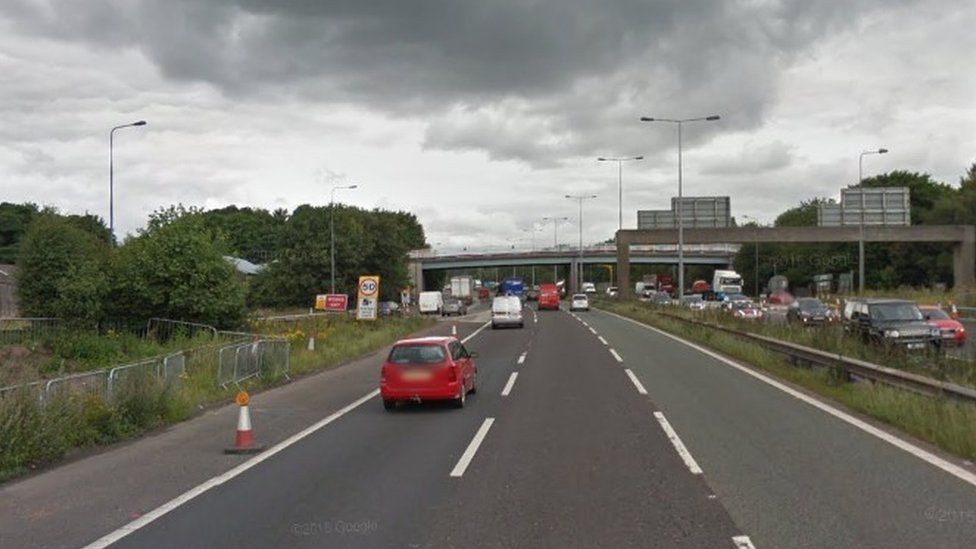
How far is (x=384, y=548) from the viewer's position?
23.7 ft

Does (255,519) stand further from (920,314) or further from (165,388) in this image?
(920,314)

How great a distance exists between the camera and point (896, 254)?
92.3 metres

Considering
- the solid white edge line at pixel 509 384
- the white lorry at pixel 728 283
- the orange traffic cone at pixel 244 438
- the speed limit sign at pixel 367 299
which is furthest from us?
the white lorry at pixel 728 283

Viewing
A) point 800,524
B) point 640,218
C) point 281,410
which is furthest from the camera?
point 640,218

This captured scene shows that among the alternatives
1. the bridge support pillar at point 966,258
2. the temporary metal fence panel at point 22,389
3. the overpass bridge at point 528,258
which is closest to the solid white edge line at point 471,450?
the temporary metal fence panel at point 22,389

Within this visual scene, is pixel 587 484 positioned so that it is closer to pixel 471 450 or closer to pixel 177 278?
pixel 471 450

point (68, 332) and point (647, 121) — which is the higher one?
point (647, 121)

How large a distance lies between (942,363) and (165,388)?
13.5 m

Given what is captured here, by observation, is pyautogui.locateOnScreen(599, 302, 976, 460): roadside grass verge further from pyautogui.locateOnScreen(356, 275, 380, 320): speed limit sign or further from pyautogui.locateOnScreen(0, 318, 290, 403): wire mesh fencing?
pyautogui.locateOnScreen(356, 275, 380, 320): speed limit sign

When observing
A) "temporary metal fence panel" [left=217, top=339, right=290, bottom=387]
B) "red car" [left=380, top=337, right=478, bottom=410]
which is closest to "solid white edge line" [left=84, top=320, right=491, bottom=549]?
"red car" [left=380, top=337, right=478, bottom=410]

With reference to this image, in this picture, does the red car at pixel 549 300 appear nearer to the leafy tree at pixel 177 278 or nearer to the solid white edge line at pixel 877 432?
the leafy tree at pixel 177 278

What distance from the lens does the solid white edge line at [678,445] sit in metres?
10.5

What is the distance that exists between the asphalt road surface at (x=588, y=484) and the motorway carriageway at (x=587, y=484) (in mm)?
31

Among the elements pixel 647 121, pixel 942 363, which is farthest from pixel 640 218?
pixel 942 363
